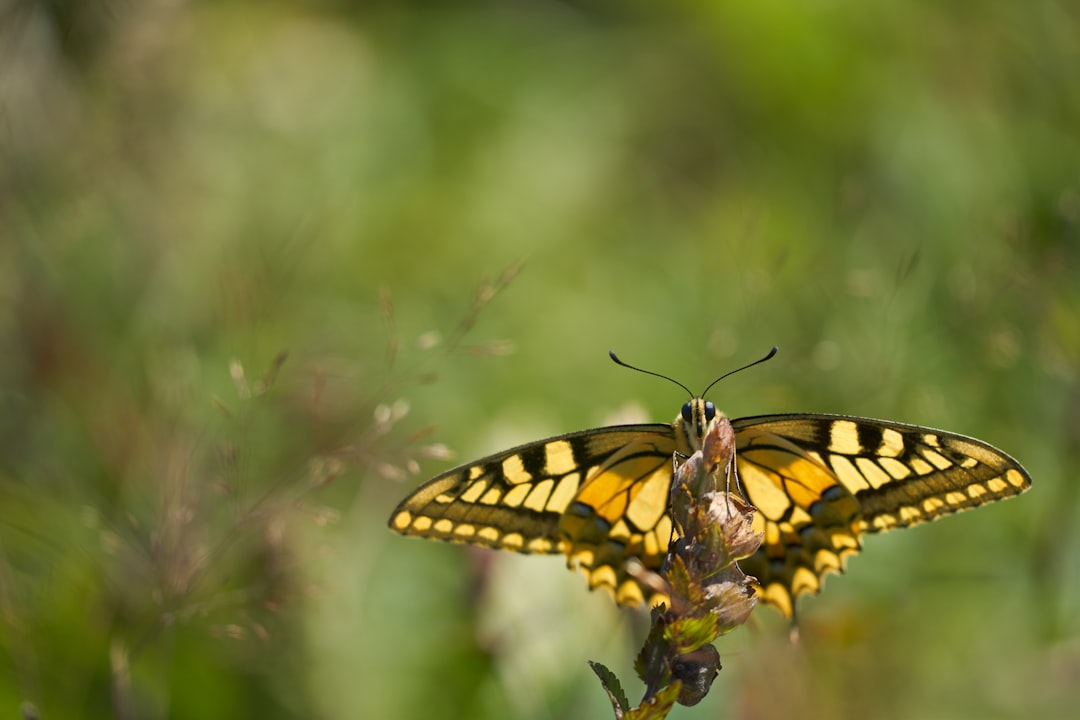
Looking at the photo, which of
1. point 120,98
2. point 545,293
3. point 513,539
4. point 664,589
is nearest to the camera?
point 664,589

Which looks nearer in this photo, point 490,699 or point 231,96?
point 490,699

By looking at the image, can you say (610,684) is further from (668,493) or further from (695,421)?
(668,493)

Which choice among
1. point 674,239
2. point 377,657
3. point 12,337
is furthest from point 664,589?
point 674,239

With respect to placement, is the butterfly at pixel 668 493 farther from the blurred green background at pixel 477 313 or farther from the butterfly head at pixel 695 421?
the blurred green background at pixel 477 313


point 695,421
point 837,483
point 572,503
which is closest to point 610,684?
point 695,421

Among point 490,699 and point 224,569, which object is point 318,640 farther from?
point 490,699

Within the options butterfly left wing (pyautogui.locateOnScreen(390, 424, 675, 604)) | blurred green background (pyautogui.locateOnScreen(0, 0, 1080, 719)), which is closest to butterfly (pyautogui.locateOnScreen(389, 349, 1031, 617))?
butterfly left wing (pyautogui.locateOnScreen(390, 424, 675, 604))

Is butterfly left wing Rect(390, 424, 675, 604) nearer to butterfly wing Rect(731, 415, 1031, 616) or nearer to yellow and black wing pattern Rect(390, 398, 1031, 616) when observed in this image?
yellow and black wing pattern Rect(390, 398, 1031, 616)

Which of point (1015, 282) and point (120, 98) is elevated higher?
point (1015, 282)
